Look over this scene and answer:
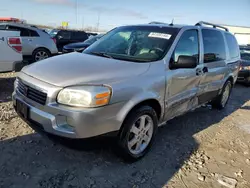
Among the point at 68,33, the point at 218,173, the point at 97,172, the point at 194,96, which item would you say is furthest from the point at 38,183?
the point at 68,33

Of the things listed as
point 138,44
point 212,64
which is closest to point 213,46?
point 212,64

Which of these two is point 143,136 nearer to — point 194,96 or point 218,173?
point 218,173

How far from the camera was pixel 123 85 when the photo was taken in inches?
110

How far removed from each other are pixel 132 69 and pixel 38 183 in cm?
165

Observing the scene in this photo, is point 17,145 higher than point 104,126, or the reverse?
point 104,126

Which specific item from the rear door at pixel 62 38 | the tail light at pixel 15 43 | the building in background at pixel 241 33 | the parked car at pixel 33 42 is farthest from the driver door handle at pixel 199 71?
the building in background at pixel 241 33

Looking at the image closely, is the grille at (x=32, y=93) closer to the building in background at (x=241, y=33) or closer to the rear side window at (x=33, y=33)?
the rear side window at (x=33, y=33)

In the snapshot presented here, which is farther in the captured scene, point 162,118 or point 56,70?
point 162,118

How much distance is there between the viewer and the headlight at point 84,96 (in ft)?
8.39

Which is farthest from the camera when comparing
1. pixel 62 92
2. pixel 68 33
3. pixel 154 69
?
pixel 68 33

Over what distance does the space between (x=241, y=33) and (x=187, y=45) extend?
48.8 metres

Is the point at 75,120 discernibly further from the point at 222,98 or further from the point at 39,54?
the point at 39,54

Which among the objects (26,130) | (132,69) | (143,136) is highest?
(132,69)

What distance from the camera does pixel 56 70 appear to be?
2.95 metres
